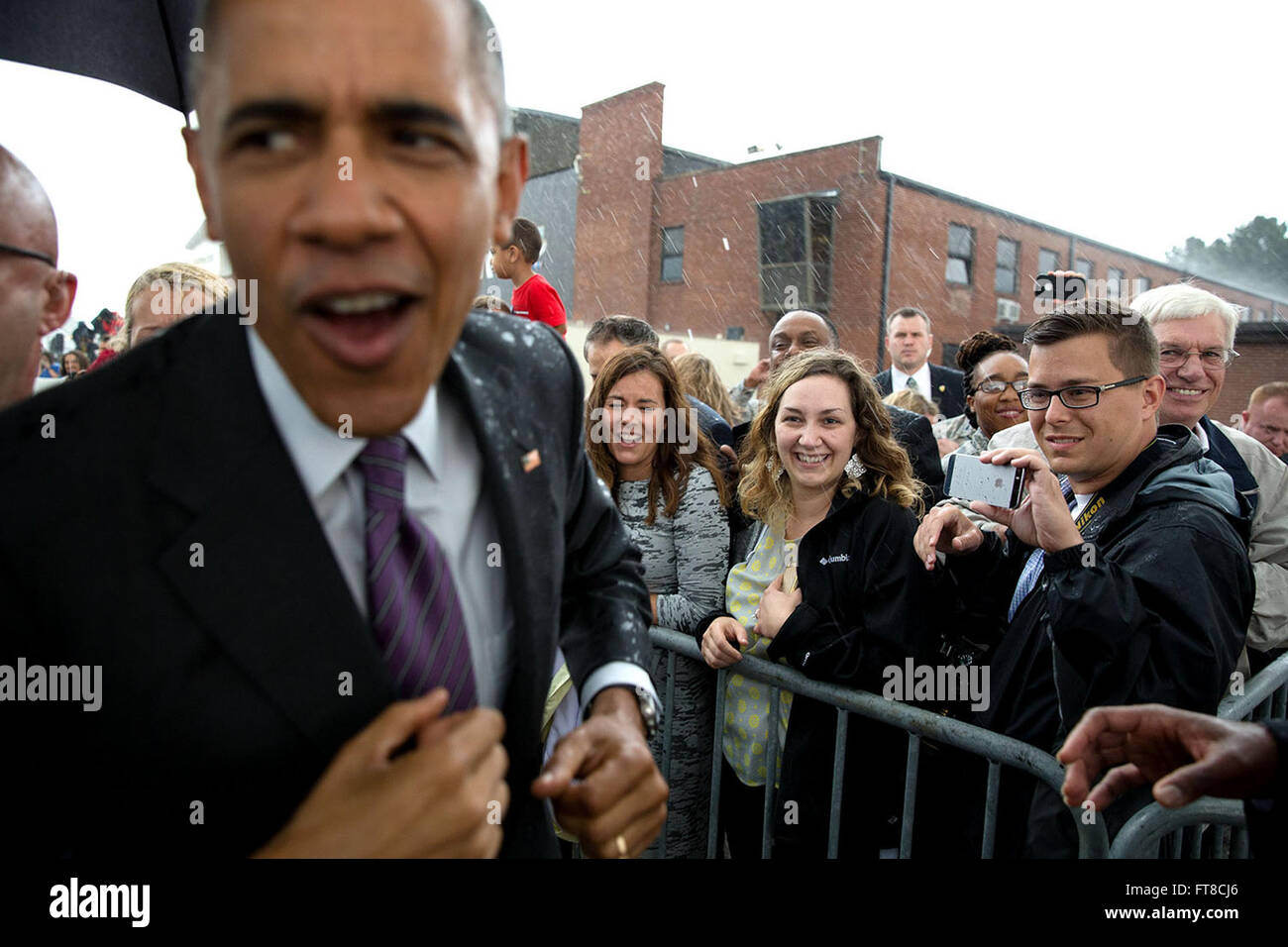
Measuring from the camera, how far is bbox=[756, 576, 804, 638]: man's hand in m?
2.92

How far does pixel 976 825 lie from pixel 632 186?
25540 mm

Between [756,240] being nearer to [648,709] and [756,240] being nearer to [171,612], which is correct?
[648,709]

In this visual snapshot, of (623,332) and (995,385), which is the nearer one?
(995,385)

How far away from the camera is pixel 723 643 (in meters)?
2.92

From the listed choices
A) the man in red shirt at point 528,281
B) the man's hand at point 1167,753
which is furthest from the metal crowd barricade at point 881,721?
the man in red shirt at point 528,281

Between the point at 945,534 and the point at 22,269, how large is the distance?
2527 millimetres

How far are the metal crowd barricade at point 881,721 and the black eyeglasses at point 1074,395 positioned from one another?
106 centimetres

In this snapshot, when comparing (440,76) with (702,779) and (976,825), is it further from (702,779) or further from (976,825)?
(702,779)

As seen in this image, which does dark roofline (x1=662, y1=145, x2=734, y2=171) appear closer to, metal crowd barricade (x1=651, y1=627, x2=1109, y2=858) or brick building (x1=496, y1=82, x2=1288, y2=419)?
brick building (x1=496, y1=82, x2=1288, y2=419)

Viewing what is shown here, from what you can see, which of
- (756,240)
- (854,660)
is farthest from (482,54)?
(756,240)

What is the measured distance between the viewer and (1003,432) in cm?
406

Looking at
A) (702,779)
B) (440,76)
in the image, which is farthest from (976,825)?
(440,76)

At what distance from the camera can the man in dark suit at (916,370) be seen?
739 cm

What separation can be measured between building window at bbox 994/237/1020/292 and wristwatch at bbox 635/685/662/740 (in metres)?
25.8
